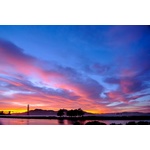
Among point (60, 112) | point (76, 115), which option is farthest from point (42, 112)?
point (76, 115)

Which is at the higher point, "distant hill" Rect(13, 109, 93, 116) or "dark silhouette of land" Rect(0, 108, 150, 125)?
"distant hill" Rect(13, 109, 93, 116)

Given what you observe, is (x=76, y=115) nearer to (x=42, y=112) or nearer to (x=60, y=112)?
(x=60, y=112)

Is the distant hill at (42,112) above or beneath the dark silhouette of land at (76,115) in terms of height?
above

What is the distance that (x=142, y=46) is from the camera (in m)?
3.13
